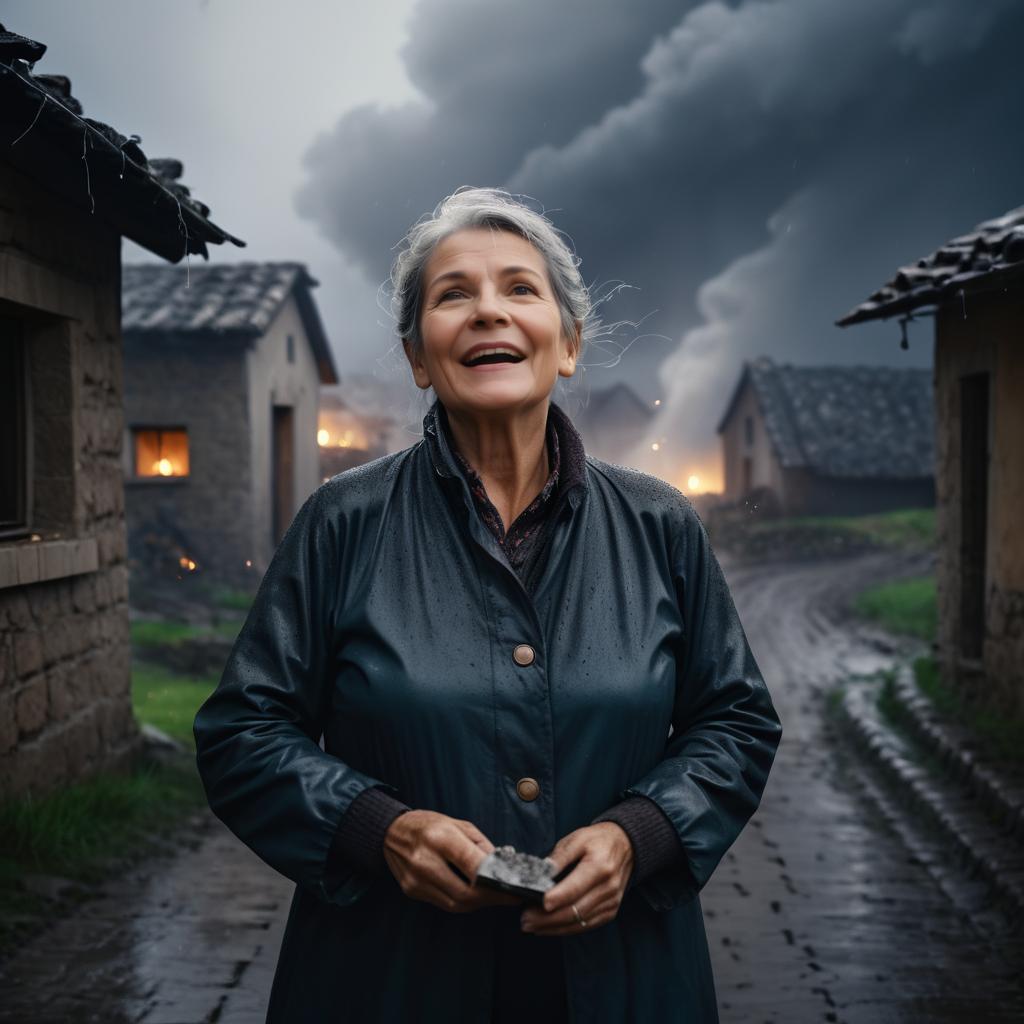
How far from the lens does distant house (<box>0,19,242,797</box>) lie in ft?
15.1

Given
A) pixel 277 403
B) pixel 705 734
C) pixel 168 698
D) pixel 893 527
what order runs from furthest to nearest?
pixel 893 527 → pixel 277 403 → pixel 168 698 → pixel 705 734

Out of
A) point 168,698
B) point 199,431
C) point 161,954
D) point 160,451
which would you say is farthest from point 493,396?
point 160,451

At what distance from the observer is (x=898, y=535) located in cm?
2452

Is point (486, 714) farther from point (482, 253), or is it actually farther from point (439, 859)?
point (482, 253)

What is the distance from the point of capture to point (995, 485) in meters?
6.85

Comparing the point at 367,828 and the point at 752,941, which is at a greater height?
the point at 367,828

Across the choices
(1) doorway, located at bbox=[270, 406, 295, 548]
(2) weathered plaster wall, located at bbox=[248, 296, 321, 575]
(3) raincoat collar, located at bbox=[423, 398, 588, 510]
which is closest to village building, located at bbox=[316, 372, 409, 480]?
(2) weathered plaster wall, located at bbox=[248, 296, 321, 575]

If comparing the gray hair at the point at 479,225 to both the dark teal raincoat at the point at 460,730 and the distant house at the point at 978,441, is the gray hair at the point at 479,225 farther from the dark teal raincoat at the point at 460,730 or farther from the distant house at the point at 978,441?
the distant house at the point at 978,441

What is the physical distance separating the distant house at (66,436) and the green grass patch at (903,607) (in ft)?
30.4

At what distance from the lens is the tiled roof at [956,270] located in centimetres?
493

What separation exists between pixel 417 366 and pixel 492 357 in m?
0.21

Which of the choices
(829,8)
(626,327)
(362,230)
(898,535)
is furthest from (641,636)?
(362,230)

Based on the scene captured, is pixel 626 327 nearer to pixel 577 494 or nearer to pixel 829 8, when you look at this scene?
pixel 577 494

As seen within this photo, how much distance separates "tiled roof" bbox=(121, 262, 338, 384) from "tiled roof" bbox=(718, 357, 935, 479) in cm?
1722
